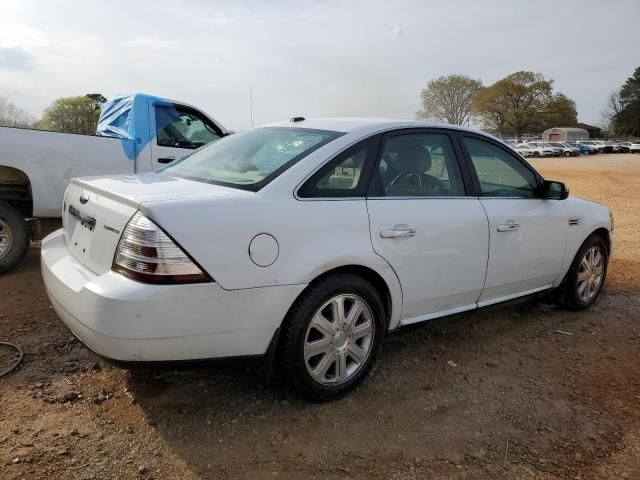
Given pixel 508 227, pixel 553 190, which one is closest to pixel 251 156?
pixel 508 227

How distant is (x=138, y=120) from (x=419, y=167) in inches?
169

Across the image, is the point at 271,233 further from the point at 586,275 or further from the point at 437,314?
the point at 586,275

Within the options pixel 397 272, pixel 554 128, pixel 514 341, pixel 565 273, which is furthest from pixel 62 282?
pixel 554 128

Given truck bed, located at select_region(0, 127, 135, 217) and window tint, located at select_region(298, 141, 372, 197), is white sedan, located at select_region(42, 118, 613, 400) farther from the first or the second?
truck bed, located at select_region(0, 127, 135, 217)

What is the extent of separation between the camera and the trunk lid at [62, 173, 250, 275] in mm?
2537

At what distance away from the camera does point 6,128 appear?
5.18 metres

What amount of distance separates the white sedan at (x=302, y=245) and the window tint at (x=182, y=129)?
3143 millimetres

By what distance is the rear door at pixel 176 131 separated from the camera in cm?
650

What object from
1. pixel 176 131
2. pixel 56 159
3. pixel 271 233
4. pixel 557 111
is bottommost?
pixel 271 233

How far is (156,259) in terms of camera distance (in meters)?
2.34

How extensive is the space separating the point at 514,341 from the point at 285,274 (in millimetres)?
2238

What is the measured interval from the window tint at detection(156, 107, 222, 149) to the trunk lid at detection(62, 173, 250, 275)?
3577 millimetres

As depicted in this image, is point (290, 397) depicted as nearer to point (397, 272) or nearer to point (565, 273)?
point (397, 272)

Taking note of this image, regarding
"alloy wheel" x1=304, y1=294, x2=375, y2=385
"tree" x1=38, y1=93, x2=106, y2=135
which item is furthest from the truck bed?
"tree" x1=38, y1=93, x2=106, y2=135
